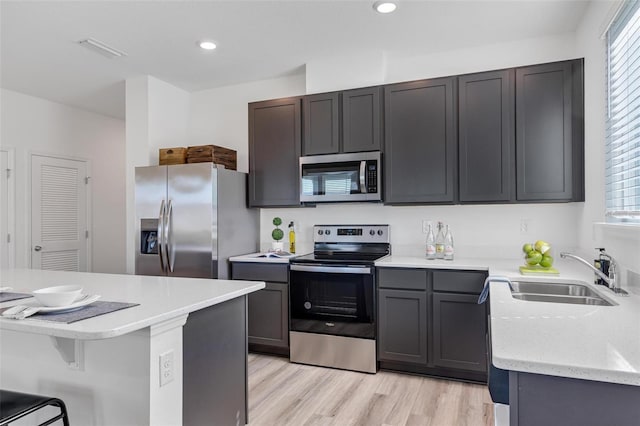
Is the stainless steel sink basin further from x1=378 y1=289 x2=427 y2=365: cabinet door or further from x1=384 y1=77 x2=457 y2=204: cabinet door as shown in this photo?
x1=384 y1=77 x2=457 y2=204: cabinet door

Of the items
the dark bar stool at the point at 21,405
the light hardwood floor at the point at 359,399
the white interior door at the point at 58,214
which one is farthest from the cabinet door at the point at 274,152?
the white interior door at the point at 58,214

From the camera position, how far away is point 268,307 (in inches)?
135

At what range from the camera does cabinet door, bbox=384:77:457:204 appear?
310cm

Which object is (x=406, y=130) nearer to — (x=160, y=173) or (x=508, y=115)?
(x=508, y=115)

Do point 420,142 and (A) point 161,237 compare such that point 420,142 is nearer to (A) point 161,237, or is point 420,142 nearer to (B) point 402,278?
(B) point 402,278

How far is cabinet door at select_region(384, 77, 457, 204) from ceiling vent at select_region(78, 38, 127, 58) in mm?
2334

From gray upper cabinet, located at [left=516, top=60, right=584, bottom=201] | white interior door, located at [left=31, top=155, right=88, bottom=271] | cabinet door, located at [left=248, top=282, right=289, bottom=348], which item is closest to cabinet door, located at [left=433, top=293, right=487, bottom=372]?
gray upper cabinet, located at [left=516, top=60, right=584, bottom=201]

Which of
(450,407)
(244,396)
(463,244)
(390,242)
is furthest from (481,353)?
(244,396)

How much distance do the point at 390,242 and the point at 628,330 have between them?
2387 mm

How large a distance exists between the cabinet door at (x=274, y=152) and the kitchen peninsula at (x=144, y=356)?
172 cm

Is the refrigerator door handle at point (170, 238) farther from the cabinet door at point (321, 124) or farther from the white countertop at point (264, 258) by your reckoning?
the cabinet door at point (321, 124)

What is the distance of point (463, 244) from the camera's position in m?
3.35

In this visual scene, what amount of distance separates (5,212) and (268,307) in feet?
10.8

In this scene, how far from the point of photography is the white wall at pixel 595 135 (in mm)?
2184
